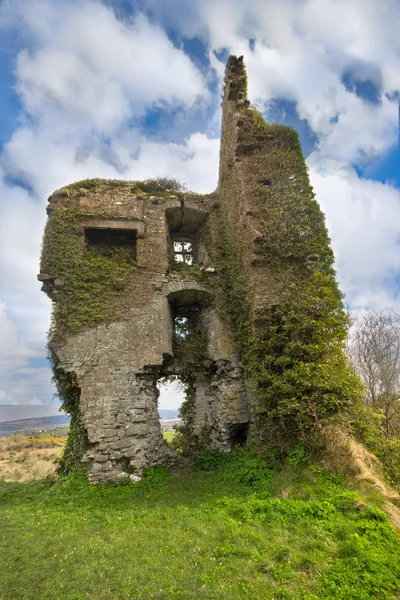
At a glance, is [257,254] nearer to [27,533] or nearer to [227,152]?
[227,152]

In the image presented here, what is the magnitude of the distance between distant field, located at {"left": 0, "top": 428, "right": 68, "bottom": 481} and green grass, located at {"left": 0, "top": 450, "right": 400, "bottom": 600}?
531 cm

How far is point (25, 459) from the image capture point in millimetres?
21547

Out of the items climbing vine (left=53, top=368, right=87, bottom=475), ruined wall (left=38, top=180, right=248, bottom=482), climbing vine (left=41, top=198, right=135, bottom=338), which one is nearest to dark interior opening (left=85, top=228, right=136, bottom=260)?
ruined wall (left=38, top=180, right=248, bottom=482)

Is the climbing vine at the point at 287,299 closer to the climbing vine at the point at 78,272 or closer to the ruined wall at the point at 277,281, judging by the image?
the ruined wall at the point at 277,281

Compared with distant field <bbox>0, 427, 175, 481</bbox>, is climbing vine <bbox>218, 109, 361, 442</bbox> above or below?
above

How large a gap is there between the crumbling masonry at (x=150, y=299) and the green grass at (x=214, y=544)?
7.91 ft

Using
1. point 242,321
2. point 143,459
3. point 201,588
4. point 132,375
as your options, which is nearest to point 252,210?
point 242,321

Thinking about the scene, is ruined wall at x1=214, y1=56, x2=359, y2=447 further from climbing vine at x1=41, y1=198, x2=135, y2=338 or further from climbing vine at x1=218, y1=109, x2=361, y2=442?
climbing vine at x1=41, y1=198, x2=135, y2=338

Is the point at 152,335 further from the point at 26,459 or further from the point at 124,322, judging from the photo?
the point at 26,459

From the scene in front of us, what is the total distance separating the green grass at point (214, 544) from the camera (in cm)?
440

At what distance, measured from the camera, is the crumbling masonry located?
10.4 metres

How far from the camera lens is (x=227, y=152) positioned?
14523mm

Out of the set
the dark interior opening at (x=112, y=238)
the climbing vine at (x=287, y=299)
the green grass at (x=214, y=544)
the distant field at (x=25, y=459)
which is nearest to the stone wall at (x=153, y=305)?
the climbing vine at (x=287, y=299)

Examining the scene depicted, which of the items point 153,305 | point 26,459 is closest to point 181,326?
point 153,305
